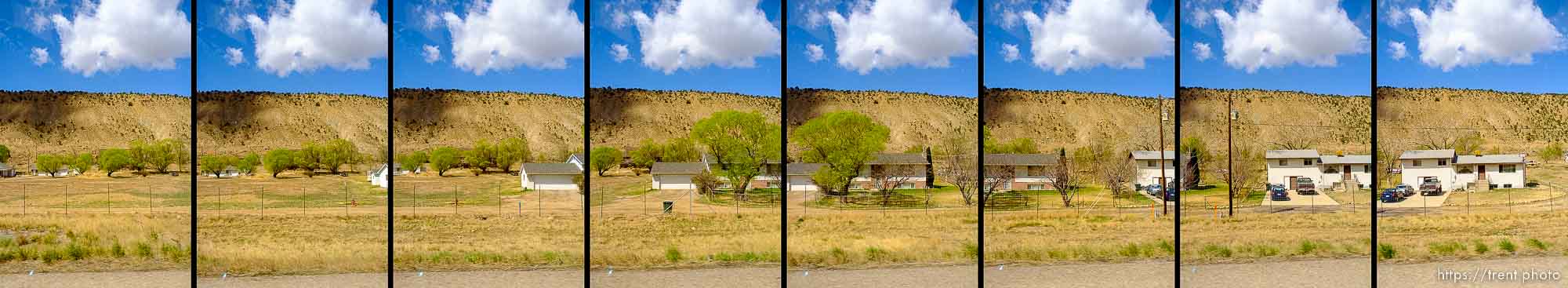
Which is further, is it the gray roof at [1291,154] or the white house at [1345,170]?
the gray roof at [1291,154]

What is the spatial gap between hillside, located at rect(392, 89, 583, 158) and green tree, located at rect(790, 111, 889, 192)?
47559 mm

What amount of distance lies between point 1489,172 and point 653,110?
3064 inches

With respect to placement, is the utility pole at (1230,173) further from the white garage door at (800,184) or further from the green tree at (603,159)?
the green tree at (603,159)

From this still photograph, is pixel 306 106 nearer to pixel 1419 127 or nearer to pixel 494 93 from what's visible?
pixel 494 93

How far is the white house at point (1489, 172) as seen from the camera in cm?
5522

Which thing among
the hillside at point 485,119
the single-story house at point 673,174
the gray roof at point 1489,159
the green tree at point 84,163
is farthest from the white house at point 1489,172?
the green tree at point 84,163

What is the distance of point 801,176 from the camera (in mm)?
56000

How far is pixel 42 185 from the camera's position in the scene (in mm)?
76938

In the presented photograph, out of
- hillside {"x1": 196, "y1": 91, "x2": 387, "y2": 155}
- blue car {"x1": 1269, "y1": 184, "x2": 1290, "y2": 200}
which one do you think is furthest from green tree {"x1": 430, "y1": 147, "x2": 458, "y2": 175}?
blue car {"x1": 1269, "y1": 184, "x2": 1290, "y2": 200}

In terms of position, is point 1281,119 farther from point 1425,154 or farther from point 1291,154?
point 1291,154

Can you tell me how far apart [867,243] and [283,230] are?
1051 inches

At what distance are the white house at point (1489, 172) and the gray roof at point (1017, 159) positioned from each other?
22.1 m

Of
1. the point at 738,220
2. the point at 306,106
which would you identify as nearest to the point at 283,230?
the point at 738,220

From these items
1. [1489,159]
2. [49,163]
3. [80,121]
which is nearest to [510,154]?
[49,163]
